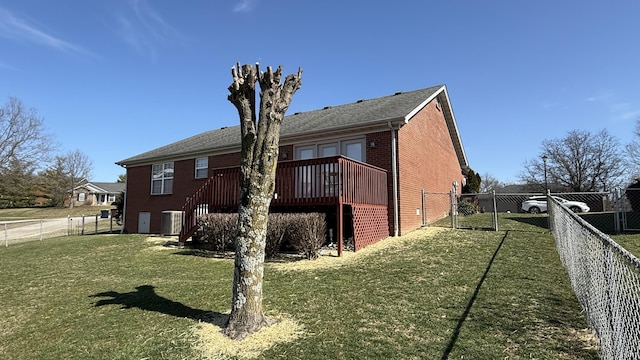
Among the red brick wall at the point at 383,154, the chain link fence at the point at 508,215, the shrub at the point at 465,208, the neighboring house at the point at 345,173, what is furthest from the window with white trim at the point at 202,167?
the shrub at the point at 465,208

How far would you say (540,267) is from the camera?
7.29 metres

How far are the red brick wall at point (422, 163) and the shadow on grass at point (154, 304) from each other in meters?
7.56

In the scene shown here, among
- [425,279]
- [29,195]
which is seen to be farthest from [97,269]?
[29,195]

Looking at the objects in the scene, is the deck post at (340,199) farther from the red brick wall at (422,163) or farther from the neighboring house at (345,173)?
the red brick wall at (422,163)

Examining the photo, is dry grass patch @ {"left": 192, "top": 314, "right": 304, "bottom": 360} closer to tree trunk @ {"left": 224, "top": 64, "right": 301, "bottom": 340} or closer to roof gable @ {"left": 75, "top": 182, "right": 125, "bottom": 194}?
tree trunk @ {"left": 224, "top": 64, "right": 301, "bottom": 340}

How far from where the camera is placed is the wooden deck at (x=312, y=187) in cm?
984

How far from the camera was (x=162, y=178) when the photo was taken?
19.4 m

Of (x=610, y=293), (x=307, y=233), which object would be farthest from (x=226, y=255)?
(x=610, y=293)

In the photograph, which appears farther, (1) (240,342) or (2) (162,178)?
(2) (162,178)

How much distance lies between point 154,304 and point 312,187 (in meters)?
5.33

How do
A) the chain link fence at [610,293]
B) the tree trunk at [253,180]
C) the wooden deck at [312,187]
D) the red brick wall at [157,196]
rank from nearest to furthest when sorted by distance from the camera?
the chain link fence at [610,293], the tree trunk at [253,180], the wooden deck at [312,187], the red brick wall at [157,196]

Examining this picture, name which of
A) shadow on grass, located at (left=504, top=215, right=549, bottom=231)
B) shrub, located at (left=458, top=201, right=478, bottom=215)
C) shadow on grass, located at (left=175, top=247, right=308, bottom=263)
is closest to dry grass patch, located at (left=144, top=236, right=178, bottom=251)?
shadow on grass, located at (left=175, top=247, right=308, bottom=263)

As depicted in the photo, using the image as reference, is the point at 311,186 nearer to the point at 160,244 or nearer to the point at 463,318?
the point at 463,318

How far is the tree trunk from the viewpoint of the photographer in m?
4.89
